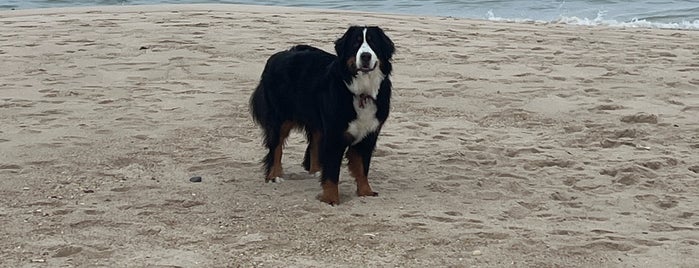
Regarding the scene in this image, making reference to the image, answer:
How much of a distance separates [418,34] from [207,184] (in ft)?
22.9

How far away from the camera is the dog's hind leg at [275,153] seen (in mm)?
6176

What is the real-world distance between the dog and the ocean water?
11.3m

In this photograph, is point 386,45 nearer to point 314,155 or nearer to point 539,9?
point 314,155

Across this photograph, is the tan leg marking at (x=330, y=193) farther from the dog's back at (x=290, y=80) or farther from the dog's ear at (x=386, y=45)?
the dog's ear at (x=386, y=45)

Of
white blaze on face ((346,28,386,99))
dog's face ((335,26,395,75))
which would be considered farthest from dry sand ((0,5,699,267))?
dog's face ((335,26,395,75))

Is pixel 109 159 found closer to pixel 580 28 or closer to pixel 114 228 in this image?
pixel 114 228

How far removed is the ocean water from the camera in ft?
56.2

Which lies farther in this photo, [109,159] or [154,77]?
[154,77]

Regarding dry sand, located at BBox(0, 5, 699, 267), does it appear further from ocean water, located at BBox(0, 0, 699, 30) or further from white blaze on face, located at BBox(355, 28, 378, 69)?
ocean water, located at BBox(0, 0, 699, 30)

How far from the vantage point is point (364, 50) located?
212 inches

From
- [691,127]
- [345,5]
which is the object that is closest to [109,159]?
[691,127]

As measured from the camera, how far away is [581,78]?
9492mm

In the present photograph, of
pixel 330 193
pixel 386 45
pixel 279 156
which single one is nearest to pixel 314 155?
pixel 279 156

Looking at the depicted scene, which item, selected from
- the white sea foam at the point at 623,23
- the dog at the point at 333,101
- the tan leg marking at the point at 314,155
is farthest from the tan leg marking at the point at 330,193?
the white sea foam at the point at 623,23
